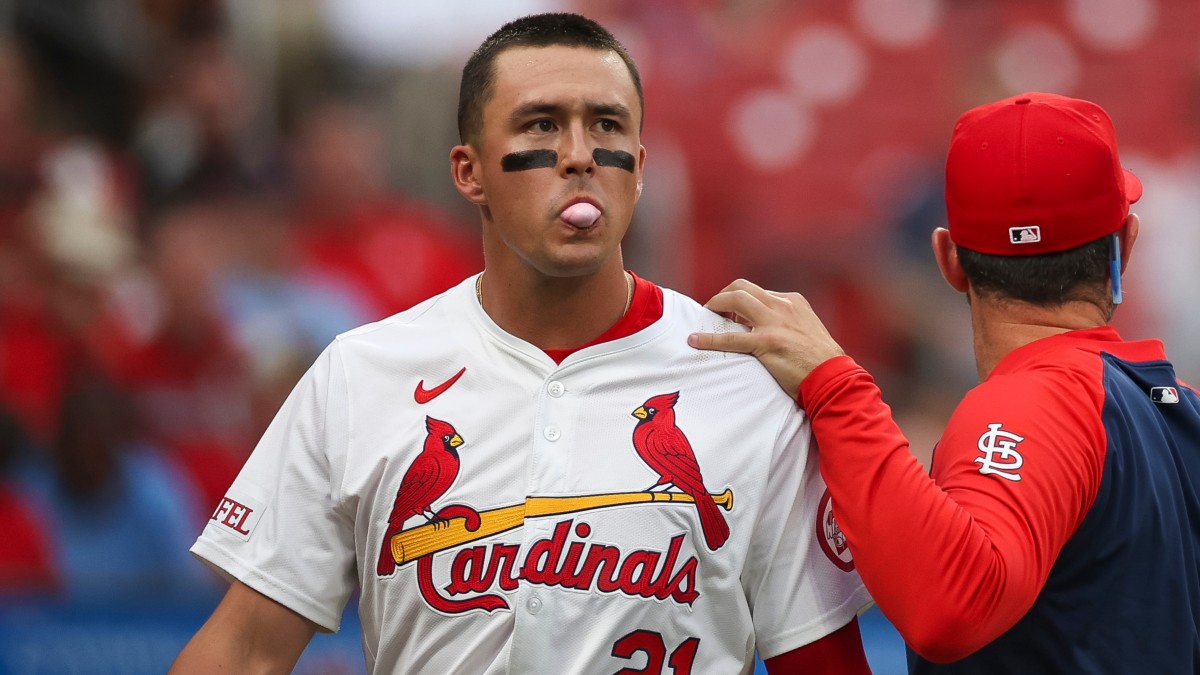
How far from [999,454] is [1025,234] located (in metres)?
0.48

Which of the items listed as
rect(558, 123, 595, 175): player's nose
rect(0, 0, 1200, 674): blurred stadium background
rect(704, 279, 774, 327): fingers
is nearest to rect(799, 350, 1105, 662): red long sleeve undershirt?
rect(704, 279, 774, 327): fingers

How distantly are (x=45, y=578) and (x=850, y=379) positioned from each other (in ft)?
15.2

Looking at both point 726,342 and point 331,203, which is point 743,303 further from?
point 331,203

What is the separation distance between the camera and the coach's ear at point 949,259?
2.88 m

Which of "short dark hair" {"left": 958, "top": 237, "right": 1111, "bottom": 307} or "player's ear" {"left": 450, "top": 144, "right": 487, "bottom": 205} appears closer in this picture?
"short dark hair" {"left": 958, "top": 237, "right": 1111, "bottom": 307}

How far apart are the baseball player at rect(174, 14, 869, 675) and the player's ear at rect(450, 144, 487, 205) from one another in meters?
0.02

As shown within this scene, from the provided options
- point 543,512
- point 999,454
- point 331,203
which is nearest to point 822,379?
point 999,454

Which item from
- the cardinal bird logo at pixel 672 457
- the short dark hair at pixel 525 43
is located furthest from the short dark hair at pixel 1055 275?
the short dark hair at pixel 525 43

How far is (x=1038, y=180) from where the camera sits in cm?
269

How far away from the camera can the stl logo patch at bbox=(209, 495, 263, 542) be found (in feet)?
9.26

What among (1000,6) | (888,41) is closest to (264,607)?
(888,41)

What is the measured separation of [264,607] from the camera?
2.79 m

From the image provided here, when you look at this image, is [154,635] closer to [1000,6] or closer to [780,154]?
[780,154]

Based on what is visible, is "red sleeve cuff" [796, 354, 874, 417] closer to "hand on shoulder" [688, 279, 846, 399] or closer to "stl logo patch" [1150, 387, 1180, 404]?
"hand on shoulder" [688, 279, 846, 399]
